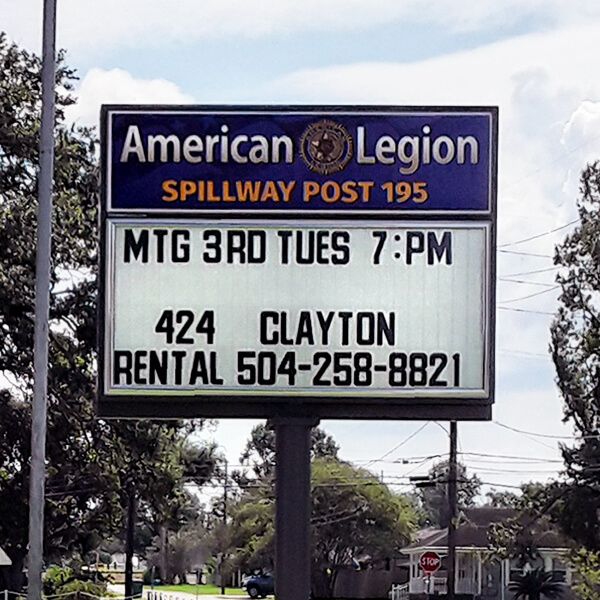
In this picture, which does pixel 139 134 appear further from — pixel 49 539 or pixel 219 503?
pixel 219 503

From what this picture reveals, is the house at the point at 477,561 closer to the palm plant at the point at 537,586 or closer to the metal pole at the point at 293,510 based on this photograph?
the palm plant at the point at 537,586

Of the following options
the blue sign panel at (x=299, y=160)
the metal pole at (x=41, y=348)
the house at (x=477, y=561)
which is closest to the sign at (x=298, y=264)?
the blue sign panel at (x=299, y=160)

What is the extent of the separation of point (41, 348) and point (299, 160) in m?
3.84

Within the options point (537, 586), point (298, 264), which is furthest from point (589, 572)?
→ point (537, 586)

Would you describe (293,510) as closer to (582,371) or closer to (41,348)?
(41,348)

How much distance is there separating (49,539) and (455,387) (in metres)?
37.9

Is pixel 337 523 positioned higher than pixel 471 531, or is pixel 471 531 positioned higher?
pixel 337 523

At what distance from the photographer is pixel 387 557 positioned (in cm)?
7881

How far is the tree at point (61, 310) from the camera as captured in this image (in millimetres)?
29125

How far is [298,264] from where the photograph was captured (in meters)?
15.1

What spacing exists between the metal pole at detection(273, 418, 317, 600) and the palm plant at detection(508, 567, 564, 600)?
5192cm

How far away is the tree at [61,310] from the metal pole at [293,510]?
1417 centimetres

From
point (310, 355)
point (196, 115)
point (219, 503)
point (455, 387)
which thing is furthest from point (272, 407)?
point (219, 503)

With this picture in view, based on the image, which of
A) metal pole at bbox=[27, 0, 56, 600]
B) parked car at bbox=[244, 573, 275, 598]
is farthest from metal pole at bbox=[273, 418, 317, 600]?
parked car at bbox=[244, 573, 275, 598]
